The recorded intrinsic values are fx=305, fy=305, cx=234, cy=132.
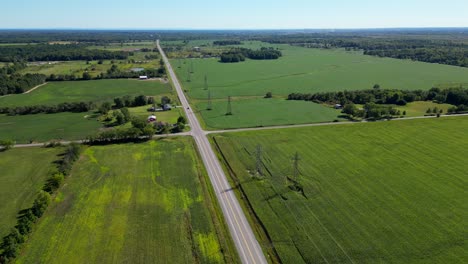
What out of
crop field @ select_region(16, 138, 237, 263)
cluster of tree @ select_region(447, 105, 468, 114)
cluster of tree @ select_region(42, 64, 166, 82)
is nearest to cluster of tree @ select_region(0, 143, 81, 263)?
crop field @ select_region(16, 138, 237, 263)

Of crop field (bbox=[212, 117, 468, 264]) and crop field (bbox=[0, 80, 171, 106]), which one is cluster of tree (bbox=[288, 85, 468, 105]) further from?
crop field (bbox=[0, 80, 171, 106])

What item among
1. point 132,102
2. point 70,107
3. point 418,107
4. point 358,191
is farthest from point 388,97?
point 70,107

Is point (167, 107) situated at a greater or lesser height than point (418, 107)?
greater

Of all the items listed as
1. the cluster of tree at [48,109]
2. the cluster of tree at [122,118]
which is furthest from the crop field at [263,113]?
the cluster of tree at [48,109]

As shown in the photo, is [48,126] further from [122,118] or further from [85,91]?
[85,91]

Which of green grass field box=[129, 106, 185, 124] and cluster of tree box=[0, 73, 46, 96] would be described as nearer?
green grass field box=[129, 106, 185, 124]

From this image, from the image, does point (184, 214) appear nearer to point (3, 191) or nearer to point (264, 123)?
point (3, 191)
